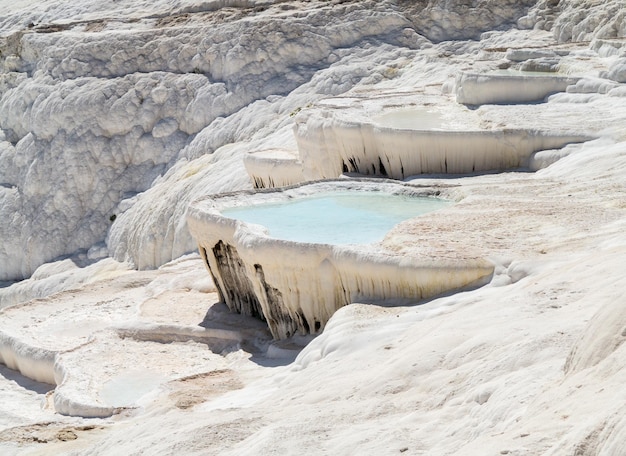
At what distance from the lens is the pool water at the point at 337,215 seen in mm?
9641

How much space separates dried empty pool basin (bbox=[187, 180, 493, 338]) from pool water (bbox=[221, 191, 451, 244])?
0.4 inches

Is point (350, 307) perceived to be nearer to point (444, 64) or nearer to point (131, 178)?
point (444, 64)

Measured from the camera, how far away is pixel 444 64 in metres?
21.9

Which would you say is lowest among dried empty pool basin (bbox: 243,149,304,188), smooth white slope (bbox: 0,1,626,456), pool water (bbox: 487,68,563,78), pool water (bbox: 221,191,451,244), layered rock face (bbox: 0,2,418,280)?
layered rock face (bbox: 0,2,418,280)

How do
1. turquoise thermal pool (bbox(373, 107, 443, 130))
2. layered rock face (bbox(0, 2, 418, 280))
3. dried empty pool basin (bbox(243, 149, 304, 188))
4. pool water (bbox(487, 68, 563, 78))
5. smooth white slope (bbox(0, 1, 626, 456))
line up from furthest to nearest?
layered rock face (bbox(0, 2, 418, 280)), pool water (bbox(487, 68, 563, 78)), dried empty pool basin (bbox(243, 149, 304, 188)), turquoise thermal pool (bbox(373, 107, 443, 130)), smooth white slope (bbox(0, 1, 626, 456))

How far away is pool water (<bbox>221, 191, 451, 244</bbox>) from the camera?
31.6ft

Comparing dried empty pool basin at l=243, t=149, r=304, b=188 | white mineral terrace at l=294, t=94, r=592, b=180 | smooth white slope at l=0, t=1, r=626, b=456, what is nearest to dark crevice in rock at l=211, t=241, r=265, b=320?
smooth white slope at l=0, t=1, r=626, b=456

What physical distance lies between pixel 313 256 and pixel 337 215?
61.3 inches

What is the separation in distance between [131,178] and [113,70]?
3.13 metres

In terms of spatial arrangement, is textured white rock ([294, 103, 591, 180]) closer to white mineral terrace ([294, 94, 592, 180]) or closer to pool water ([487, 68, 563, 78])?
white mineral terrace ([294, 94, 592, 180])

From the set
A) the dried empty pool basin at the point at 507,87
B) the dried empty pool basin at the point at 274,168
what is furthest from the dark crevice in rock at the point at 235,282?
the dried empty pool basin at the point at 507,87

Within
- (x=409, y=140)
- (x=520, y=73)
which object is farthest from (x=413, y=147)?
(x=520, y=73)

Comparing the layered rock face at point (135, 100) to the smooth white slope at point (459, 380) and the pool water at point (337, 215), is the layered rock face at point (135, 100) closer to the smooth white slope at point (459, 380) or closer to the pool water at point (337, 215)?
the pool water at point (337, 215)

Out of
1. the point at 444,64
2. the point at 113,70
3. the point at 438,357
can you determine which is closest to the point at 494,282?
the point at 438,357
